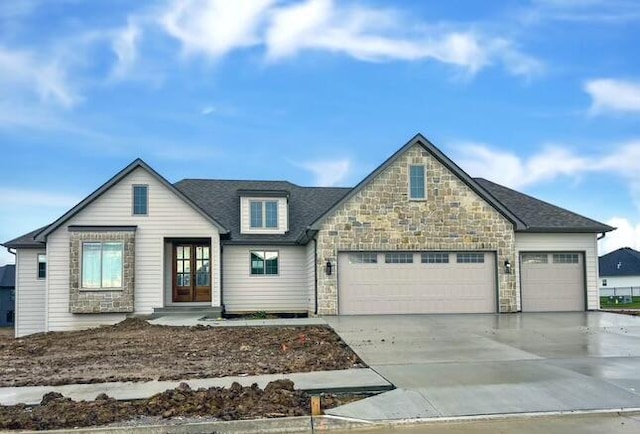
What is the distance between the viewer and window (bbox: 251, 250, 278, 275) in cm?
2300

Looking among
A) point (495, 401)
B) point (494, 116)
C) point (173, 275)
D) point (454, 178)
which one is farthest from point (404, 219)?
point (495, 401)

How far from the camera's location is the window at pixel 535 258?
833 inches

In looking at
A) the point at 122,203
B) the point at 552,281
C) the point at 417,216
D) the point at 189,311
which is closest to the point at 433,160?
the point at 417,216

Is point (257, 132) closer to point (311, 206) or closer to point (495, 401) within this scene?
point (311, 206)

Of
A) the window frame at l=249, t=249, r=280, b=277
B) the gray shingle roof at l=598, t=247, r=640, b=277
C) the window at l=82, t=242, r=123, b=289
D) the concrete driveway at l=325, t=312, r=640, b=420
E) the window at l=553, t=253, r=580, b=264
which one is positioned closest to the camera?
the concrete driveway at l=325, t=312, r=640, b=420

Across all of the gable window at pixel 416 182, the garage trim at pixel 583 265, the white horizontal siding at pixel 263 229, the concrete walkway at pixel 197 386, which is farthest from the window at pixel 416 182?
the concrete walkway at pixel 197 386

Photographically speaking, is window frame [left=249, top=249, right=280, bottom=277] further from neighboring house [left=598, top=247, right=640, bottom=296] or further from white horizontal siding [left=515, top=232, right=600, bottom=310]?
neighboring house [left=598, top=247, right=640, bottom=296]

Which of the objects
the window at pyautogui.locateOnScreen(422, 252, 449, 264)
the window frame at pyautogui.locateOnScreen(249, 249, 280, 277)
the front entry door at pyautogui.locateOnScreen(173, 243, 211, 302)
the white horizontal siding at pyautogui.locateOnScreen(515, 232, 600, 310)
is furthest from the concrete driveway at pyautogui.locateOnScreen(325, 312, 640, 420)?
the front entry door at pyautogui.locateOnScreen(173, 243, 211, 302)

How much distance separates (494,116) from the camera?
66.4ft

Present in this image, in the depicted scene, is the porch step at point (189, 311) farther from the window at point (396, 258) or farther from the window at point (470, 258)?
the window at point (470, 258)

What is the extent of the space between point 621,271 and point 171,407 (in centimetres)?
6350

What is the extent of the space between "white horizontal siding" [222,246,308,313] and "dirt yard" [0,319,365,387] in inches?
221

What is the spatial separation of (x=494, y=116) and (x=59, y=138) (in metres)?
16.6

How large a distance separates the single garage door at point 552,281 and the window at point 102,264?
564 inches
